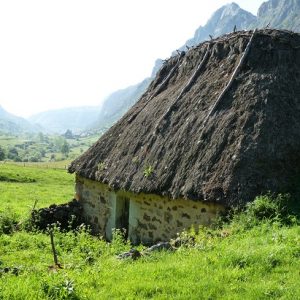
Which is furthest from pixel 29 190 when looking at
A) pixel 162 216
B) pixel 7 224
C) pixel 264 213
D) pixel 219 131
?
pixel 264 213

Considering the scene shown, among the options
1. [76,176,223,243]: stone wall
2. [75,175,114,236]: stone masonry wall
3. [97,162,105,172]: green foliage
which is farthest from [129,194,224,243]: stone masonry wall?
[97,162,105,172]: green foliage

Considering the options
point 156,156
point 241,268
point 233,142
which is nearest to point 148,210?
point 156,156

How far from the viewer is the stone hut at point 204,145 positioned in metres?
10.2

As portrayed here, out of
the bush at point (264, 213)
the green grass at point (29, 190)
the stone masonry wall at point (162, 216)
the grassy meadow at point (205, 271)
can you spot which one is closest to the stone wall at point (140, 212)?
the stone masonry wall at point (162, 216)

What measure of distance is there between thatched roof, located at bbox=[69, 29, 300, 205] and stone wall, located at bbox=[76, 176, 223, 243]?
45 centimetres

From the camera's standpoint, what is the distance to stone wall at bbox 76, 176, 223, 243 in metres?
10.7

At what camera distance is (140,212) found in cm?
1267

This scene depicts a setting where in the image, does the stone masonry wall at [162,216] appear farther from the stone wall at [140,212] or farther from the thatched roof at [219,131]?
the thatched roof at [219,131]

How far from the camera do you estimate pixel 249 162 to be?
10.1m

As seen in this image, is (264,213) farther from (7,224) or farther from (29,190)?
(29,190)

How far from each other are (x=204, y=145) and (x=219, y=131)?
52cm

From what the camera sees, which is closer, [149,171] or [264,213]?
[264,213]

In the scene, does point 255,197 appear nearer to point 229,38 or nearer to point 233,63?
point 233,63

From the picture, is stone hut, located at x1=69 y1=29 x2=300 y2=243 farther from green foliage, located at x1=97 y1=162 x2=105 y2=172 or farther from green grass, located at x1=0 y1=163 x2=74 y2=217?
green grass, located at x1=0 y1=163 x2=74 y2=217
